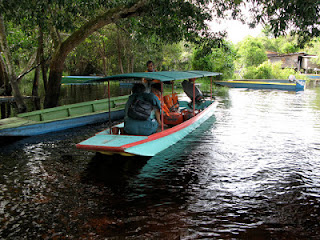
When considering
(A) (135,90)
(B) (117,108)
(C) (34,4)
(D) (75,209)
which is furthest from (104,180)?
(B) (117,108)

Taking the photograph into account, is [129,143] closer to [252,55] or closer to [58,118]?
[58,118]

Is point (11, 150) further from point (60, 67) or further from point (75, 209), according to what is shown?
point (60, 67)

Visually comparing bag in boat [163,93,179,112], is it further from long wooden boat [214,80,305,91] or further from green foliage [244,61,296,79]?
green foliage [244,61,296,79]

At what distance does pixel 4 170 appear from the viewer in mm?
6668

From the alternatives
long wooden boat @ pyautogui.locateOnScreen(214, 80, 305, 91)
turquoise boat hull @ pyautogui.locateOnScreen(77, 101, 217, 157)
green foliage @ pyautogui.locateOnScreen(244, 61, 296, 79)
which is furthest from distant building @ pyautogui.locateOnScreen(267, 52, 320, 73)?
turquoise boat hull @ pyautogui.locateOnScreen(77, 101, 217, 157)

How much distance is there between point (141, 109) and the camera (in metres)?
6.93

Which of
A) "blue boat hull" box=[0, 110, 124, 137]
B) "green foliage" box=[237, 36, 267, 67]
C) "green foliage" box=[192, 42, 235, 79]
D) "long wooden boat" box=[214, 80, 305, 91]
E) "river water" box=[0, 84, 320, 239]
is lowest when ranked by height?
"river water" box=[0, 84, 320, 239]

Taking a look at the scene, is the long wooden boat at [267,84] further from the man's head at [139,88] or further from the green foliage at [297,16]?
the man's head at [139,88]

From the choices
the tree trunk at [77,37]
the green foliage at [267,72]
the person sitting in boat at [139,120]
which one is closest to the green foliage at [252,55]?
the green foliage at [267,72]

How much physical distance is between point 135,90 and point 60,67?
667 cm

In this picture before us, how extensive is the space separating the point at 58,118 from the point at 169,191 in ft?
20.8

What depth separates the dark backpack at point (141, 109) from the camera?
6926 mm

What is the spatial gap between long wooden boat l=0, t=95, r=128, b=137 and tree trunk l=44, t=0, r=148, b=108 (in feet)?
6.97

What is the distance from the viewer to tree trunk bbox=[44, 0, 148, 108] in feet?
36.9
